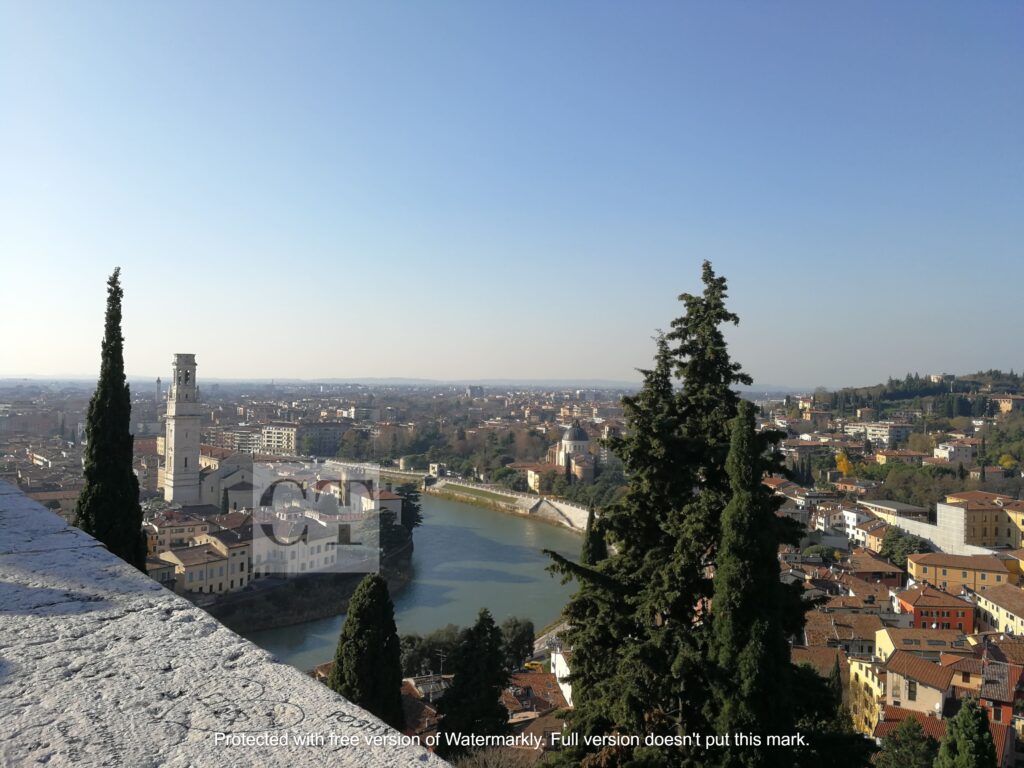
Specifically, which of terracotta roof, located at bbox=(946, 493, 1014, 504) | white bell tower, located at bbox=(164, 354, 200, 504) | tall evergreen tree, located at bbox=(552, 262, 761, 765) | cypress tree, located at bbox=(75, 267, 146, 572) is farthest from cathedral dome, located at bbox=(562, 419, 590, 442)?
tall evergreen tree, located at bbox=(552, 262, 761, 765)

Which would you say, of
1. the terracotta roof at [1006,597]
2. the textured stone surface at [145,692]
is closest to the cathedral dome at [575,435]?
the terracotta roof at [1006,597]

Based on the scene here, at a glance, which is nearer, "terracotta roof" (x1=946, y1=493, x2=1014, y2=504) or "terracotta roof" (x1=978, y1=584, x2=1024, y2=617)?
"terracotta roof" (x1=978, y1=584, x2=1024, y2=617)

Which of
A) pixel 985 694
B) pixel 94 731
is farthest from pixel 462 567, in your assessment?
→ pixel 94 731

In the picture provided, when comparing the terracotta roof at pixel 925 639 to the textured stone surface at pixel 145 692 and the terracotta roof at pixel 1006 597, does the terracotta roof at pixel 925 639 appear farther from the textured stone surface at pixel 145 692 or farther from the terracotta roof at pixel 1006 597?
the textured stone surface at pixel 145 692

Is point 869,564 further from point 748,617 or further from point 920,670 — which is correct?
point 748,617

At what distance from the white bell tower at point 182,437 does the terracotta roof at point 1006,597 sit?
16553 millimetres

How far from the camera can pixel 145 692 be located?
757mm

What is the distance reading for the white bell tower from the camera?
655 inches

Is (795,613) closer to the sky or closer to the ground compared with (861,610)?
Result: closer to the sky

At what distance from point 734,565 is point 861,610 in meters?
10.3

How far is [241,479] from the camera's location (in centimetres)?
1830

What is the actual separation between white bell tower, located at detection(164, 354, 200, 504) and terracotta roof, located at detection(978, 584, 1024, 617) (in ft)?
54.3

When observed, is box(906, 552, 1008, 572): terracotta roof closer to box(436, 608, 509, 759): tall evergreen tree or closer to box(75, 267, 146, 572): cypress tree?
box(436, 608, 509, 759): tall evergreen tree

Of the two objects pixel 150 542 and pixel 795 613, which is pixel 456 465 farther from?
pixel 795 613
